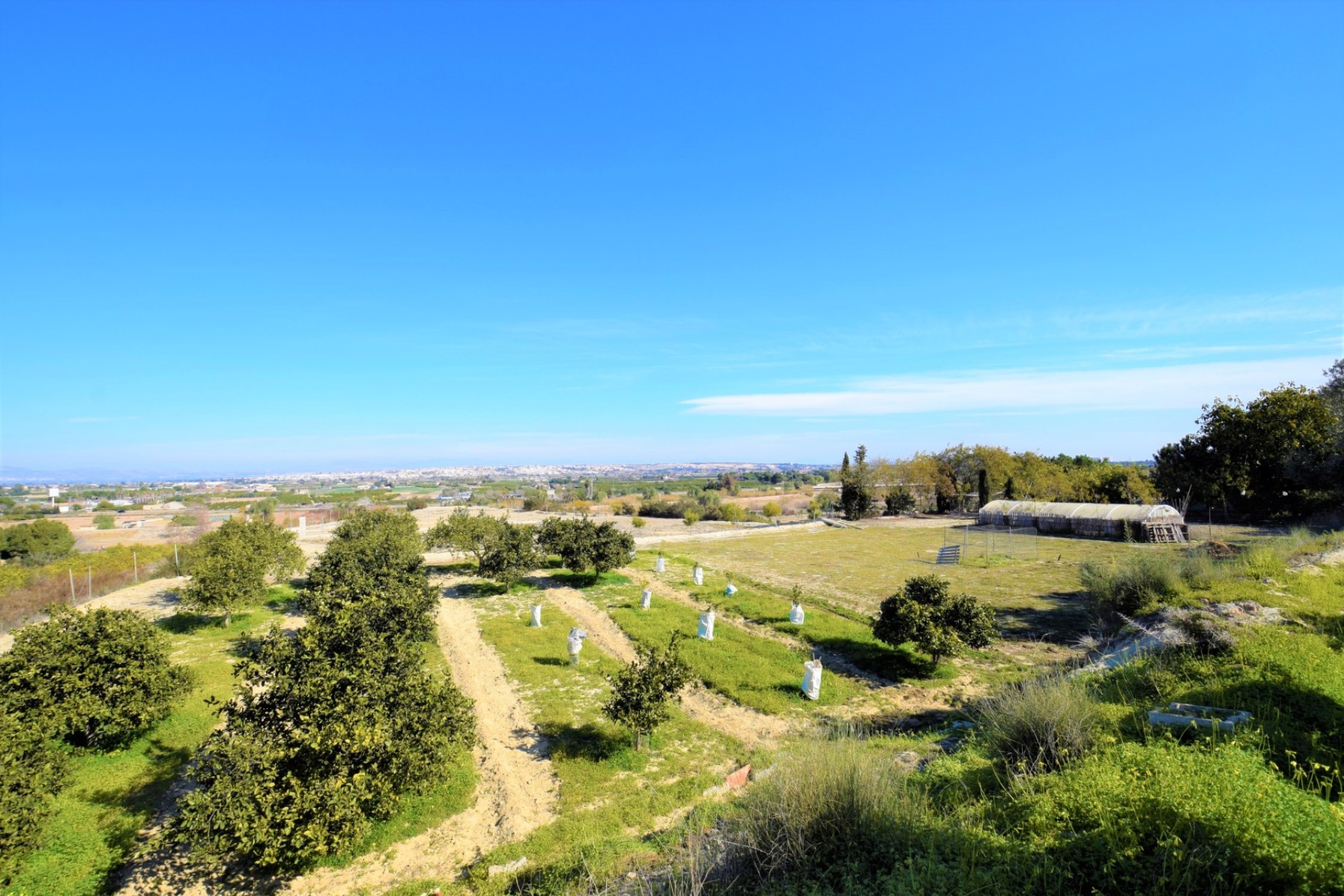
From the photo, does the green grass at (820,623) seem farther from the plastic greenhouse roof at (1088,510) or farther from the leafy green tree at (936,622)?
the plastic greenhouse roof at (1088,510)

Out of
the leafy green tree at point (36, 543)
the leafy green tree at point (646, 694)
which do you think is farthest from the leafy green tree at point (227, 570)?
the leafy green tree at point (36, 543)

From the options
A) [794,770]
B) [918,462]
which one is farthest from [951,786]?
[918,462]

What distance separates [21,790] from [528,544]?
14327mm

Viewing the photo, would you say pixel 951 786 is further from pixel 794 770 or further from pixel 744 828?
pixel 744 828

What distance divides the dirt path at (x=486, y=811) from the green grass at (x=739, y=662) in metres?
3.80

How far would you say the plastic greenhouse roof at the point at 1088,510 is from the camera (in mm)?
28609

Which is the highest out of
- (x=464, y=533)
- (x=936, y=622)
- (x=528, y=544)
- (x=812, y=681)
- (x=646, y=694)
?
(x=464, y=533)

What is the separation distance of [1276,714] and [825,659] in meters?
7.85

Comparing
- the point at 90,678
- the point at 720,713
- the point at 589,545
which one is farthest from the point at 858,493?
the point at 90,678

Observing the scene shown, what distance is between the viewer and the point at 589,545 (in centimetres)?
2056

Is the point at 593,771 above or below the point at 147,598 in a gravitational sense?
below

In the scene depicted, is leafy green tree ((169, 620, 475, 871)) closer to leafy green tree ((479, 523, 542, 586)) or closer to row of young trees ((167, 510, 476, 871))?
row of young trees ((167, 510, 476, 871))

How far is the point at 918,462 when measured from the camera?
48.1 metres

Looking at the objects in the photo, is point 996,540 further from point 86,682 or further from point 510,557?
point 86,682
